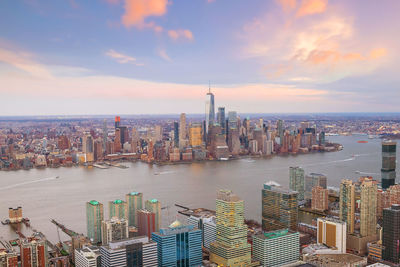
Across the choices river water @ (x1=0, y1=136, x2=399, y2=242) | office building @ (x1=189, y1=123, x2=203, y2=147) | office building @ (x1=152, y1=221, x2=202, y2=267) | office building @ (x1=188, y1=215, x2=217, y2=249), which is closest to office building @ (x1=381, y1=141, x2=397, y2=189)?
river water @ (x1=0, y1=136, x2=399, y2=242)

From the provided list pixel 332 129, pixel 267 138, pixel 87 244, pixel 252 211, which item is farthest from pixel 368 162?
pixel 332 129

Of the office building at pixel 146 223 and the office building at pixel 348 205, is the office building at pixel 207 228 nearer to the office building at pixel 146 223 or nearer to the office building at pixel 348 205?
the office building at pixel 146 223

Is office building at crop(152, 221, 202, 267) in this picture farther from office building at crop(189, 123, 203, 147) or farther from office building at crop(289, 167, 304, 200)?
office building at crop(189, 123, 203, 147)

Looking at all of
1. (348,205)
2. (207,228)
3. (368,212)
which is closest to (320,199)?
(348,205)

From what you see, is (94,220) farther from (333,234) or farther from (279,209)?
(333,234)

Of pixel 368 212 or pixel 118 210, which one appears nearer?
pixel 368 212

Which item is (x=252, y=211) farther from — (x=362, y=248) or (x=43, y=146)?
(x=43, y=146)
